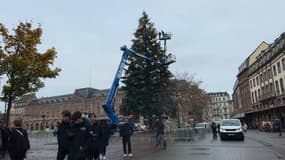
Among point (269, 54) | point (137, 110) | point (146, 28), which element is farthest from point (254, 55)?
point (137, 110)

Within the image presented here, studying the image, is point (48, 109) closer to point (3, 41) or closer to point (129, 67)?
point (129, 67)

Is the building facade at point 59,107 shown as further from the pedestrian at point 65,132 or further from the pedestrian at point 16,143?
the pedestrian at point 65,132

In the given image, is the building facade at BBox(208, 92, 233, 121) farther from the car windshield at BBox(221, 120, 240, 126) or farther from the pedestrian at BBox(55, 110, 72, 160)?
the pedestrian at BBox(55, 110, 72, 160)

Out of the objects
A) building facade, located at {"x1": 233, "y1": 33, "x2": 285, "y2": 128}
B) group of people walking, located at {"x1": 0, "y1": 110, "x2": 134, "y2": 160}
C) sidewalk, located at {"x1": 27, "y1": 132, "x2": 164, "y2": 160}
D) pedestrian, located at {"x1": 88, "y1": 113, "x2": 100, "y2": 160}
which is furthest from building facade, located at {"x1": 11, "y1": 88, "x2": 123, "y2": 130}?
group of people walking, located at {"x1": 0, "y1": 110, "x2": 134, "y2": 160}

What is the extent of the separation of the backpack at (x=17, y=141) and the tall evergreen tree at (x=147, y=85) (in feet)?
92.9

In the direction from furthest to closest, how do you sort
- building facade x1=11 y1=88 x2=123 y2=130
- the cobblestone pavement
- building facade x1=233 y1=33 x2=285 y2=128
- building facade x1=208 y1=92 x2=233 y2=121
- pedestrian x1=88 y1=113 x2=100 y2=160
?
building facade x1=208 y1=92 x2=233 y2=121 → building facade x1=11 y1=88 x2=123 y2=130 → building facade x1=233 y1=33 x2=285 y2=128 → the cobblestone pavement → pedestrian x1=88 y1=113 x2=100 y2=160

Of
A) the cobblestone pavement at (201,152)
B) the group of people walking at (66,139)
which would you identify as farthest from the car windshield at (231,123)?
the group of people walking at (66,139)

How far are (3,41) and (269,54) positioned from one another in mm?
50640

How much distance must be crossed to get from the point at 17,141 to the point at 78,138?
7.27 ft

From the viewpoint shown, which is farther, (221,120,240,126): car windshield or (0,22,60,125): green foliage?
(221,120,240,126): car windshield

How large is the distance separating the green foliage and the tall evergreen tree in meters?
19.4

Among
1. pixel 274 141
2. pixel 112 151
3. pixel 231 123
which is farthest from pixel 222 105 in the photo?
pixel 112 151

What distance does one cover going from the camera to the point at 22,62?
15852 millimetres

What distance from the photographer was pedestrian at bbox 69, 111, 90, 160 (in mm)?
5805
